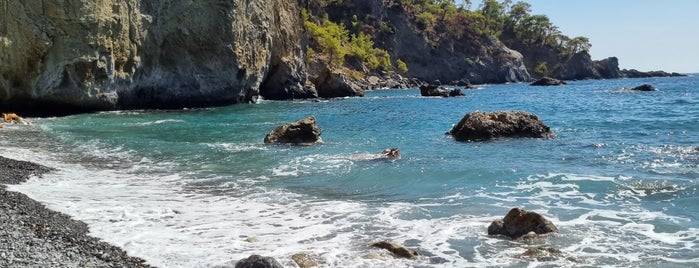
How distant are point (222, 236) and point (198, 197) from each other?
3770 millimetres

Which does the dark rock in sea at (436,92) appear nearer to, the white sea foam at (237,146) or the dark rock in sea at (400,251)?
the white sea foam at (237,146)

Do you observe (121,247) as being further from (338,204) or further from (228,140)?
(228,140)

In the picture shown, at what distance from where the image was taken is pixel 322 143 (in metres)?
24.8

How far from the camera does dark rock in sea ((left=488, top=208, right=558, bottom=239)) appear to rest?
9945 millimetres

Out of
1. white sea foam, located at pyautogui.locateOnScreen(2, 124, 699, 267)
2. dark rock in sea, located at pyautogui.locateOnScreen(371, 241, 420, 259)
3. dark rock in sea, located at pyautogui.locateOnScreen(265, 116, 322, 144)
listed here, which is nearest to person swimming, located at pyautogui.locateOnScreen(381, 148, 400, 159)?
white sea foam, located at pyautogui.locateOnScreen(2, 124, 699, 267)

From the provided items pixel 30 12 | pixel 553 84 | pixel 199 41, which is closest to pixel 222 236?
pixel 30 12

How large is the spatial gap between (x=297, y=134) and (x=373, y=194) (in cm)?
1080

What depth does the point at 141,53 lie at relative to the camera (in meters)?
43.2

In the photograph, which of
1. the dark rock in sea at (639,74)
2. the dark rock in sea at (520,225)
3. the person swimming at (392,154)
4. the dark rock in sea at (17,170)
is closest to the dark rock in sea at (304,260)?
the dark rock in sea at (520,225)

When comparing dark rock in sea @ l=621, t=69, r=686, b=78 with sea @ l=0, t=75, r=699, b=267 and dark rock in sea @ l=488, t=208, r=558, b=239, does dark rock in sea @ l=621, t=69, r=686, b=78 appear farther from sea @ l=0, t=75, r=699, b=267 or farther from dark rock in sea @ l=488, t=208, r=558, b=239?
dark rock in sea @ l=488, t=208, r=558, b=239

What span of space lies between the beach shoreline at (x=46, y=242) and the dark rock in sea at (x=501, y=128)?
56.3ft

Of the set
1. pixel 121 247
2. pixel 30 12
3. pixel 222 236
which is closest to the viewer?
pixel 121 247

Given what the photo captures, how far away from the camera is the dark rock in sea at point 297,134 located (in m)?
24.4

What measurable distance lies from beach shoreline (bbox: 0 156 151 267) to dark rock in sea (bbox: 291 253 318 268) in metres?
2.19
